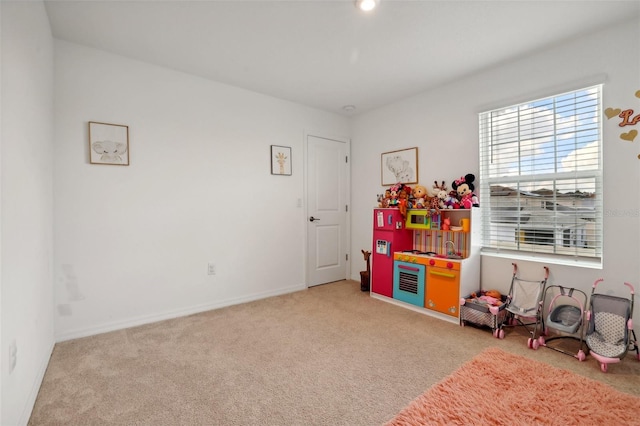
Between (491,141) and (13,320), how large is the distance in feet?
12.5

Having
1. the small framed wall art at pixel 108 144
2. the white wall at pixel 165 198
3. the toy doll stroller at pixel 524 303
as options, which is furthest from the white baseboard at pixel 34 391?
the toy doll stroller at pixel 524 303

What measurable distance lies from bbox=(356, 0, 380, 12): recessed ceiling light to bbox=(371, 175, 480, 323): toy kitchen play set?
1.90 meters

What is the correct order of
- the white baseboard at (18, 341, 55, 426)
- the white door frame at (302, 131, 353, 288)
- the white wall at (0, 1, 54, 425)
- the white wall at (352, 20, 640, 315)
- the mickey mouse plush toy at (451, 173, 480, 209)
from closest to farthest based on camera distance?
the white wall at (0, 1, 54, 425), the white baseboard at (18, 341, 55, 426), the white wall at (352, 20, 640, 315), the mickey mouse plush toy at (451, 173, 480, 209), the white door frame at (302, 131, 353, 288)

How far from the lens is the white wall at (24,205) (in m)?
1.34

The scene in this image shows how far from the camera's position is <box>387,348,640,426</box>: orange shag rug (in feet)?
5.15

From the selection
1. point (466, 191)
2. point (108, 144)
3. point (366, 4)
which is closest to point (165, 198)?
point (108, 144)

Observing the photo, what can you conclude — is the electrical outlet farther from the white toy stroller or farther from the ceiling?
the white toy stroller

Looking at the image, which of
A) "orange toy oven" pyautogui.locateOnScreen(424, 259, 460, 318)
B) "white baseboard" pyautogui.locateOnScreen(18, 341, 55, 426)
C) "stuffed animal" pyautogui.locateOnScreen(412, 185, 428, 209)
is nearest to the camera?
"white baseboard" pyautogui.locateOnScreen(18, 341, 55, 426)

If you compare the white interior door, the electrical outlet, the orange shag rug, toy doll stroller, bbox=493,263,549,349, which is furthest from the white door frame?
the electrical outlet

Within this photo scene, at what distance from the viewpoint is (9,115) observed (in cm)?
141

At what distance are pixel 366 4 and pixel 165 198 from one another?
2.46 meters

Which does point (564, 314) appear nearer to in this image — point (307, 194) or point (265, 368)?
point (265, 368)

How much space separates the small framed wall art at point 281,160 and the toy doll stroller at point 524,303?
2730mm

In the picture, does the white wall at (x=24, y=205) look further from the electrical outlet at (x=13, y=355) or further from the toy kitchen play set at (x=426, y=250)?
the toy kitchen play set at (x=426, y=250)
